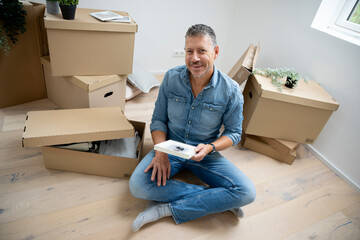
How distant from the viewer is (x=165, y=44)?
99.1 inches

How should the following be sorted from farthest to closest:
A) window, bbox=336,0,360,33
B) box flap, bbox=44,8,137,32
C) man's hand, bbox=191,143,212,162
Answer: window, bbox=336,0,360,33
box flap, bbox=44,8,137,32
man's hand, bbox=191,143,212,162

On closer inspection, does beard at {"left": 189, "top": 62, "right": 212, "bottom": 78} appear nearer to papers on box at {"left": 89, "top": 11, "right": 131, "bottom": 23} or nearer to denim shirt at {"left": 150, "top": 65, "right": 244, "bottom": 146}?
denim shirt at {"left": 150, "top": 65, "right": 244, "bottom": 146}

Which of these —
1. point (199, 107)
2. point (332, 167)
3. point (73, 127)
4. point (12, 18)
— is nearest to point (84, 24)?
point (12, 18)

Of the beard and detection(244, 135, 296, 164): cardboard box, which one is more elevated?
the beard

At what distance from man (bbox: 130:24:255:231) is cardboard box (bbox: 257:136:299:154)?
23.0 inches

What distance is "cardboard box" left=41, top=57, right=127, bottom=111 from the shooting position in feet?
5.24

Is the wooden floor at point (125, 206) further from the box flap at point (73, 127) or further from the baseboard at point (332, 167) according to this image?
the box flap at point (73, 127)

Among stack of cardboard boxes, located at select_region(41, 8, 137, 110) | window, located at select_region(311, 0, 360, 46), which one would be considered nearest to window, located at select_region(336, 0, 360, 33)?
window, located at select_region(311, 0, 360, 46)

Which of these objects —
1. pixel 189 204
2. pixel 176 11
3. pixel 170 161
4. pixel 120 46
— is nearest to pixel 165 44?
pixel 176 11

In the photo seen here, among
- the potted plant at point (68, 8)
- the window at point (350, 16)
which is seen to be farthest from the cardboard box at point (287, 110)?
the potted plant at point (68, 8)

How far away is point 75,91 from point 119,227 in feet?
3.13

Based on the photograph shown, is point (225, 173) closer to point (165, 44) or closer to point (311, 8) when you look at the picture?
point (311, 8)

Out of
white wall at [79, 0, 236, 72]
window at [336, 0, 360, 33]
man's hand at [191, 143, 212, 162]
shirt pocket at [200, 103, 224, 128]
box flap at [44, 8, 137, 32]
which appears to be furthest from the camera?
white wall at [79, 0, 236, 72]

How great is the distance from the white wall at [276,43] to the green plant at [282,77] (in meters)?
0.25
